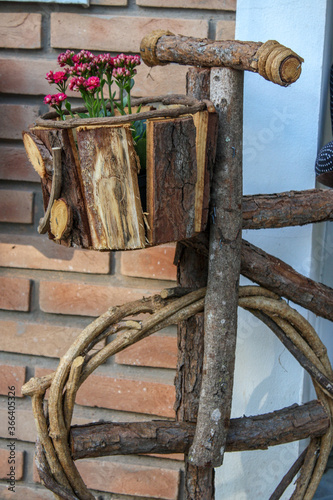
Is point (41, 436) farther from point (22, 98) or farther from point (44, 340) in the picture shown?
point (22, 98)

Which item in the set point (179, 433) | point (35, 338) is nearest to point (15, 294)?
point (35, 338)

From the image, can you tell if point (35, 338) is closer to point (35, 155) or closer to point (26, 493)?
point (26, 493)

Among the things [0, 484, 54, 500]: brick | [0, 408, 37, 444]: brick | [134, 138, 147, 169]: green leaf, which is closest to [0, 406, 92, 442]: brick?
[0, 408, 37, 444]: brick

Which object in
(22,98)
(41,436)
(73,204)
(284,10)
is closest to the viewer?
(73,204)

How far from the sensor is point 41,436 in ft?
2.92

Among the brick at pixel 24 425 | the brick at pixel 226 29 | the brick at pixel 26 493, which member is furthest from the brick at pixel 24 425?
the brick at pixel 226 29

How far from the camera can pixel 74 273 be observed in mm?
1256

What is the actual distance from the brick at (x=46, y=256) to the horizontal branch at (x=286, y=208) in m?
0.40

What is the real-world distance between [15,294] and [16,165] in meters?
0.26

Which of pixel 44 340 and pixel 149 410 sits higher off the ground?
pixel 44 340

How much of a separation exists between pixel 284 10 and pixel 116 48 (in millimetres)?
314

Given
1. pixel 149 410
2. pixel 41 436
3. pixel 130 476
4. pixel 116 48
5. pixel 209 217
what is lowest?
pixel 130 476

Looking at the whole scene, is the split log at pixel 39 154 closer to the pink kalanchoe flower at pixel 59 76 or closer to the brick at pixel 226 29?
the pink kalanchoe flower at pixel 59 76

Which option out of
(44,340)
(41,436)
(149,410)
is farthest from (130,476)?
(41,436)
